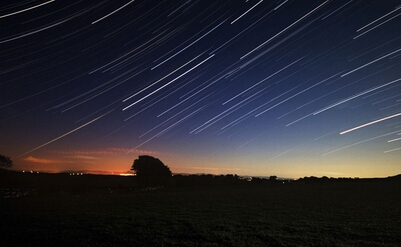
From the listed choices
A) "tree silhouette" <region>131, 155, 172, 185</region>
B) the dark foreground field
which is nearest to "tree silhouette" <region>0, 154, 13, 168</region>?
"tree silhouette" <region>131, 155, 172, 185</region>

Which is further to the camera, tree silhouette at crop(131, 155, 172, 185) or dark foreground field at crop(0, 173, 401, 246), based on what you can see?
tree silhouette at crop(131, 155, 172, 185)

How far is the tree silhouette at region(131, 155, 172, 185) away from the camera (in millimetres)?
63188

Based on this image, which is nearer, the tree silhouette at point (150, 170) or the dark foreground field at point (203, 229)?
the dark foreground field at point (203, 229)

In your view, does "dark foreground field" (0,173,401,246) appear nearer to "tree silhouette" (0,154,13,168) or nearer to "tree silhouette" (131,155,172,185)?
"tree silhouette" (131,155,172,185)

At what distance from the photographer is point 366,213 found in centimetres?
2059

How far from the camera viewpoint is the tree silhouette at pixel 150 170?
207ft

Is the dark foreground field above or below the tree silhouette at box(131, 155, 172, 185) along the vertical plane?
below

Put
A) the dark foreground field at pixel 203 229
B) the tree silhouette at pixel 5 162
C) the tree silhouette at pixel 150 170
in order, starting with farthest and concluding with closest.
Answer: the tree silhouette at pixel 150 170 < the tree silhouette at pixel 5 162 < the dark foreground field at pixel 203 229

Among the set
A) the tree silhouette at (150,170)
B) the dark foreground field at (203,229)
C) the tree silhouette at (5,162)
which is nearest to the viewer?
the dark foreground field at (203,229)

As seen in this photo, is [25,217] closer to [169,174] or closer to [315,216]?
[315,216]

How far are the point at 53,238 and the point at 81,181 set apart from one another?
179 feet

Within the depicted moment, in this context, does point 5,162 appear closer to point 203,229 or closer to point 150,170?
point 150,170

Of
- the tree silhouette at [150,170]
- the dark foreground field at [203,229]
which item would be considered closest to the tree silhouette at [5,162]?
the tree silhouette at [150,170]

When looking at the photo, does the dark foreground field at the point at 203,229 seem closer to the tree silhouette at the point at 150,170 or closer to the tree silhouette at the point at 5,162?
the tree silhouette at the point at 150,170
